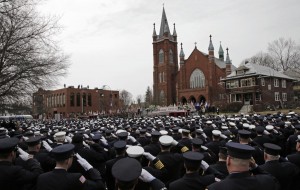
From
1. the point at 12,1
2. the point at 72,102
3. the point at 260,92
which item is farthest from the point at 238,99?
the point at 12,1

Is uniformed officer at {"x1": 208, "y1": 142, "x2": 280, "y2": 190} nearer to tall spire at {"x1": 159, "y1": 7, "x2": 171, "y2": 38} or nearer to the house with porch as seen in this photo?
the house with porch

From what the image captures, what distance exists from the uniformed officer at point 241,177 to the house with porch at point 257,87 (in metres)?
48.8

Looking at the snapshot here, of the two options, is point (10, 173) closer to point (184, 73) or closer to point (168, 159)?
point (168, 159)

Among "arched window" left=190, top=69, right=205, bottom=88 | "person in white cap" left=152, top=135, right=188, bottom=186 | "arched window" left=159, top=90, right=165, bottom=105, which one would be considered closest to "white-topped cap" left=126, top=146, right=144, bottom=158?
"person in white cap" left=152, top=135, right=188, bottom=186

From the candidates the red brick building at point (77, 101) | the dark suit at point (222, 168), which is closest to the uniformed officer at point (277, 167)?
the dark suit at point (222, 168)

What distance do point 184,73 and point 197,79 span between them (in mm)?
4070

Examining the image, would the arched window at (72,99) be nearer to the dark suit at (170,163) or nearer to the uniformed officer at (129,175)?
the dark suit at (170,163)

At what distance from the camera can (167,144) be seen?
15.8 ft

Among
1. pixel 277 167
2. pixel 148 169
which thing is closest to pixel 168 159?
pixel 148 169

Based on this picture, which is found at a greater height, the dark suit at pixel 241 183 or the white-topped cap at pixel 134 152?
the white-topped cap at pixel 134 152

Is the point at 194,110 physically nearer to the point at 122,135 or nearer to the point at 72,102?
the point at 122,135

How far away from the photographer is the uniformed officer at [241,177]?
277 centimetres

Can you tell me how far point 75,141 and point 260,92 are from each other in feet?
165

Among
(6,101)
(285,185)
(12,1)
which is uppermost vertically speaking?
(12,1)
